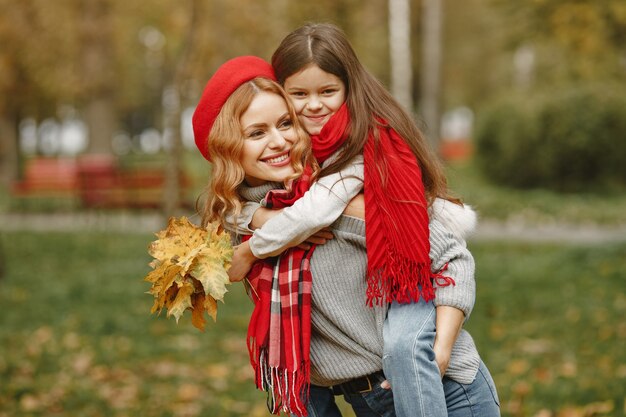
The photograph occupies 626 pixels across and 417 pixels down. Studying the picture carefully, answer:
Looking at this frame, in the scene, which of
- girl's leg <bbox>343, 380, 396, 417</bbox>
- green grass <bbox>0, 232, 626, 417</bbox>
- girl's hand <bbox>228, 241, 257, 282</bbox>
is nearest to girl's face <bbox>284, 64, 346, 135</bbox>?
girl's hand <bbox>228, 241, 257, 282</bbox>

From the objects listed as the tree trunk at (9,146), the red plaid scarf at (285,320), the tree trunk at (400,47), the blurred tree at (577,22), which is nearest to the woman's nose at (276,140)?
the red plaid scarf at (285,320)

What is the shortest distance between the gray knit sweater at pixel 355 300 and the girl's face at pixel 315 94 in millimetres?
313

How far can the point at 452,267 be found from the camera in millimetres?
2279

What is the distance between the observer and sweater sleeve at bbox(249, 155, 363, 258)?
88.4 inches

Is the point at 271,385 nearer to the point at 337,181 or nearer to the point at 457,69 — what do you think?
the point at 337,181

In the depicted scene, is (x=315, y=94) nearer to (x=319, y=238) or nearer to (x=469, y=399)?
(x=319, y=238)

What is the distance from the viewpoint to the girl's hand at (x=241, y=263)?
2.43 metres

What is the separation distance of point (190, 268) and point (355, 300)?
0.46 metres

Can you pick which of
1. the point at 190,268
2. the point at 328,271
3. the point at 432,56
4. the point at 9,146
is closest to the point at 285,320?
the point at 328,271

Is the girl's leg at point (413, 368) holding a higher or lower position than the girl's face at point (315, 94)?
lower

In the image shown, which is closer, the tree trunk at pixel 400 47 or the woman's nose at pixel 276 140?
the woman's nose at pixel 276 140

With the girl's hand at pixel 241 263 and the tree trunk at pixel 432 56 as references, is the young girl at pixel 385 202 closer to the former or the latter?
the girl's hand at pixel 241 263

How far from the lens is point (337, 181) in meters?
2.30

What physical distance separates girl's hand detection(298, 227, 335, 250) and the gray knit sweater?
18mm
